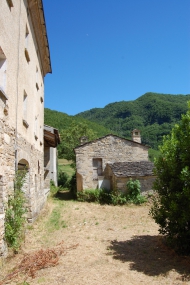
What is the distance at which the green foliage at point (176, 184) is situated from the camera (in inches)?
205

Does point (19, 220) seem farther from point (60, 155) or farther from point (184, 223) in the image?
point (60, 155)

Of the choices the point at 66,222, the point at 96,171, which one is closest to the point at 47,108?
the point at 96,171

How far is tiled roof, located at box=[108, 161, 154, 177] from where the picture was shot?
1469cm

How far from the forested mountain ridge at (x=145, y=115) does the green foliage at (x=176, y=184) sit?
44583 millimetres

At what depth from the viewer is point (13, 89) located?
6316mm

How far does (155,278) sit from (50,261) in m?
2.25

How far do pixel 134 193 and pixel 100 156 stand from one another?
4086 millimetres

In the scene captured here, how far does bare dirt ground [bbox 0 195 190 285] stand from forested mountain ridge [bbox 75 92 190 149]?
42.4 metres

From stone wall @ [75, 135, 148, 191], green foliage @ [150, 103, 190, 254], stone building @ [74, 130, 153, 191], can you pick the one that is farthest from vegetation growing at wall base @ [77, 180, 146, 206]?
green foliage @ [150, 103, 190, 254]

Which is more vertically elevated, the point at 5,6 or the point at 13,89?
the point at 5,6

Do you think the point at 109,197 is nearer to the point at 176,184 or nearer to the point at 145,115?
the point at 176,184

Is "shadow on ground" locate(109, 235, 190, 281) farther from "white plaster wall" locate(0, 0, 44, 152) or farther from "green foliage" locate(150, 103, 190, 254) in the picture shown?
"white plaster wall" locate(0, 0, 44, 152)

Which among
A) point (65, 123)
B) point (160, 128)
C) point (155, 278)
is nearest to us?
point (155, 278)

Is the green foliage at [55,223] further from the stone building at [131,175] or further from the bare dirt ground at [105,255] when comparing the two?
the stone building at [131,175]
